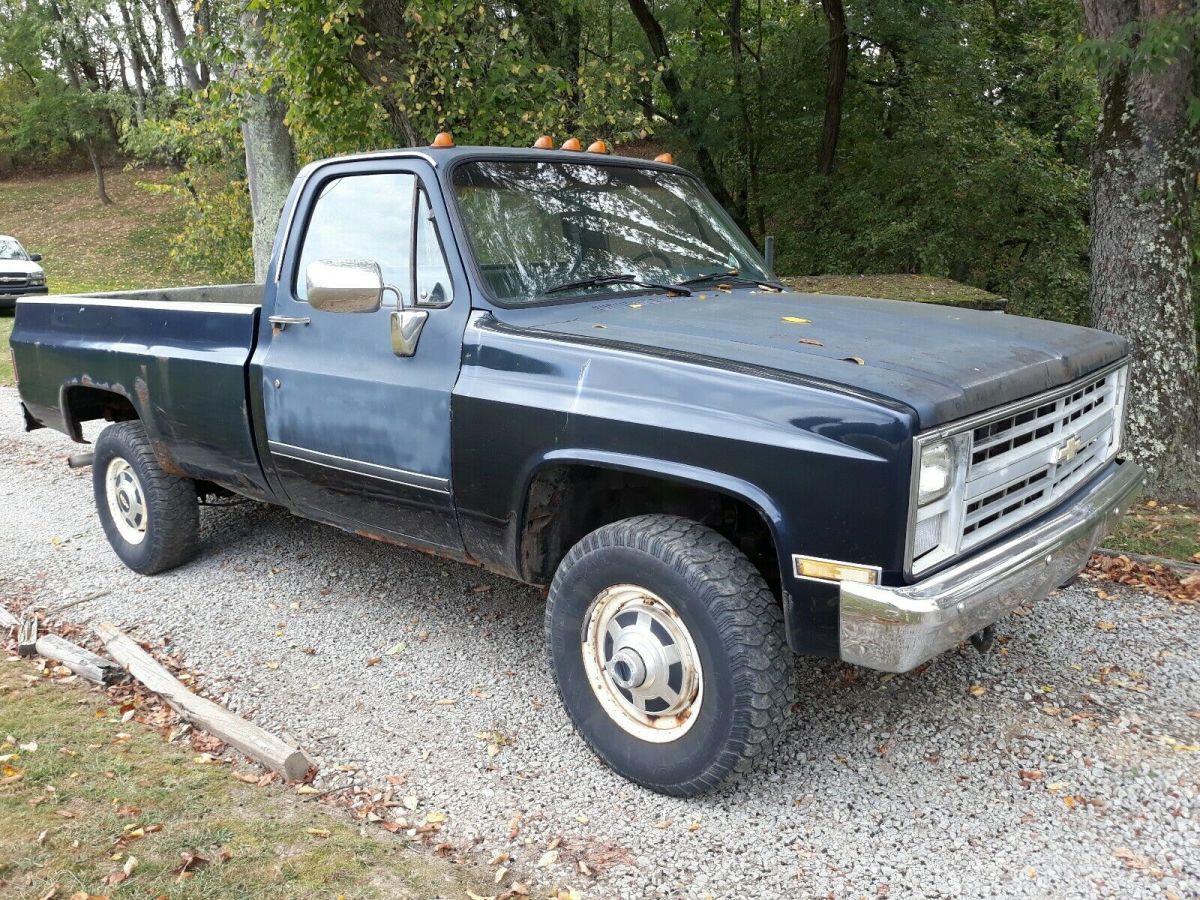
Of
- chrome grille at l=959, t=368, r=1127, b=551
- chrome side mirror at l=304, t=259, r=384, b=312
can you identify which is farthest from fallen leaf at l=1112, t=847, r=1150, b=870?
chrome side mirror at l=304, t=259, r=384, b=312

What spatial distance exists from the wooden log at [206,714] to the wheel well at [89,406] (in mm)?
1502

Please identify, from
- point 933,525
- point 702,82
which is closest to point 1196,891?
point 933,525

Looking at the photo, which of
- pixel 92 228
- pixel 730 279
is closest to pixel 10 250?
pixel 92 228

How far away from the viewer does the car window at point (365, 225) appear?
3.89 metres

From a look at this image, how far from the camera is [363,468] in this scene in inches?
154

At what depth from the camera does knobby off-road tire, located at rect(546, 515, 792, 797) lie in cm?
298

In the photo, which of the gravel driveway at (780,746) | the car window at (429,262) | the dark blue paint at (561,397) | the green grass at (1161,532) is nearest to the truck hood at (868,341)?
the dark blue paint at (561,397)

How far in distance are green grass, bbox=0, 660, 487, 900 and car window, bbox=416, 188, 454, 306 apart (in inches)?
71.2

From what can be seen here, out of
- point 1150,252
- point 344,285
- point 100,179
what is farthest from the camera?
point 100,179

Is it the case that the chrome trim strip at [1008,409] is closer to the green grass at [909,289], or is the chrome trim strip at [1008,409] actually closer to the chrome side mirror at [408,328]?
the chrome side mirror at [408,328]

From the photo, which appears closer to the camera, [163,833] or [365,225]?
[163,833]

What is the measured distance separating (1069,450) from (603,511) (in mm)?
1614

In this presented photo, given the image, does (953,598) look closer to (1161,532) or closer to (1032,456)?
(1032,456)

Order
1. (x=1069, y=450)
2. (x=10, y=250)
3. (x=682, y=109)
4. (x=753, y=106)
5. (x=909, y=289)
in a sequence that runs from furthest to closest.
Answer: (x=10, y=250), (x=753, y=106), (x=682, y=109), (x=909, y=289), (x=1069, y=450)
